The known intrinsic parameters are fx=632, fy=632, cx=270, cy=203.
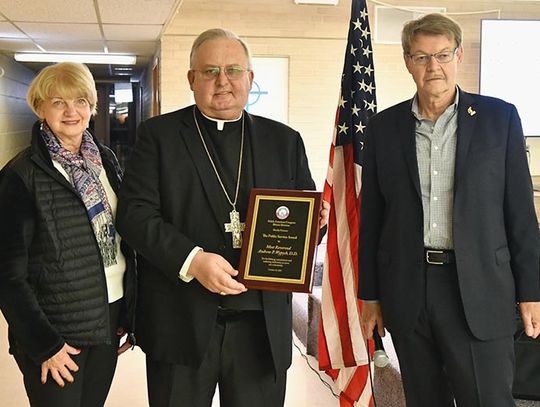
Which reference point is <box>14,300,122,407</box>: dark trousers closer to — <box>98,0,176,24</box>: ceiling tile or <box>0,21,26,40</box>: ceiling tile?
<box>98,0,176,24</box>: ceiling tile

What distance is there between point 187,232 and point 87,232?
0.31m

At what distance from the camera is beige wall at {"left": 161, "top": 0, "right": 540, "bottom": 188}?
23.9 feet

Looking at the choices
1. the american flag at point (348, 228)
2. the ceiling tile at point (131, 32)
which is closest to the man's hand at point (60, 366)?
the american flag at point (348, 228)

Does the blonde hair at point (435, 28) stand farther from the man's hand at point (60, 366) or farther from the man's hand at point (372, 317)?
the man's hand at point (60, 366)

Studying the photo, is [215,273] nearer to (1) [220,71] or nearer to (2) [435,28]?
(1) [220,71]

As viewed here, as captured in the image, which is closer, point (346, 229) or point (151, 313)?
point (151, 313)

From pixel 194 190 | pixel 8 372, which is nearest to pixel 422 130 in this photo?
pixel 194 190

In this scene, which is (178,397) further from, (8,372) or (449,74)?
(8,372)

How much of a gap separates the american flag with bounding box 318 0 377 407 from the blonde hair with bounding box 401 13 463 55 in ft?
3.64

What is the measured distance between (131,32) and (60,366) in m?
5.63

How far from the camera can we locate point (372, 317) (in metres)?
2.12

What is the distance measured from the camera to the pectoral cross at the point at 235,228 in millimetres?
1896

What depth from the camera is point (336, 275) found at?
3.08 m

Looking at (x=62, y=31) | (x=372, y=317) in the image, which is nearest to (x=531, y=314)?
(x=372, y=317)
